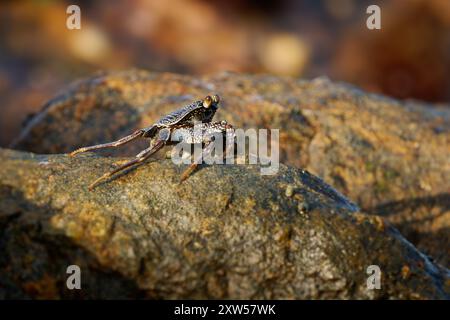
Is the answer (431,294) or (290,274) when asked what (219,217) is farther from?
(431,294)

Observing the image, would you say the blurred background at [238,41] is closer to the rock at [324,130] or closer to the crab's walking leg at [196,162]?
the rock at [324,130]

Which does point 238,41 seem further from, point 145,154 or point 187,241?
point 187,241

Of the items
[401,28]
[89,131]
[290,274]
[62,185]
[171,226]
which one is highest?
[401,28]

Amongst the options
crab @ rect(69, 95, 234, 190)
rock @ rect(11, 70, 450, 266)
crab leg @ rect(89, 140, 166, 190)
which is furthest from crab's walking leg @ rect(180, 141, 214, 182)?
rock @ rect(11, 70, 450, 266)

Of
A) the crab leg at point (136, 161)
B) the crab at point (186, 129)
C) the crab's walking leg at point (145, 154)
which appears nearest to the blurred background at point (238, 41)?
the crab at point (186, 129)

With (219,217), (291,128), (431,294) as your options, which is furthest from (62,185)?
(291,128)

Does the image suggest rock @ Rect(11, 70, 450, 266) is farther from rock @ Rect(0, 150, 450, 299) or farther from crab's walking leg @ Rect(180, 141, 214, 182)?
rock @ Rect(0, 150, 450, 299)
